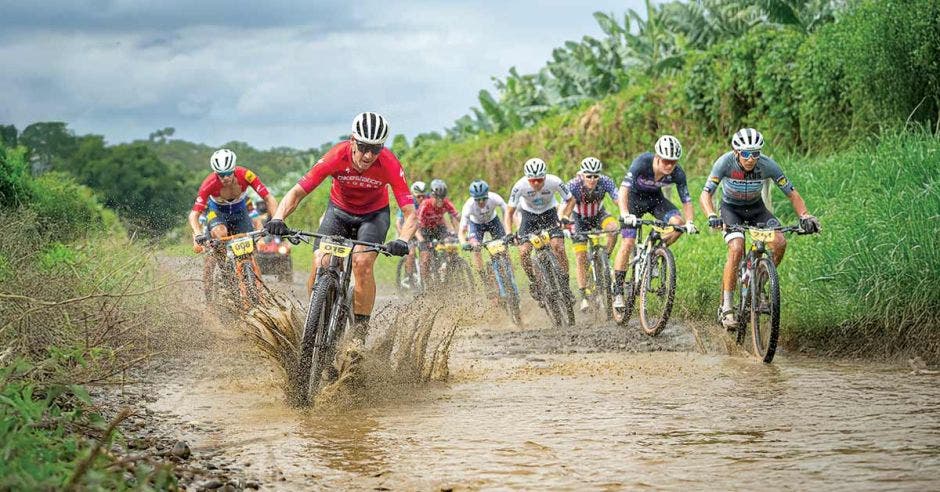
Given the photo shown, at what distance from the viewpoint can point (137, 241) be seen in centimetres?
1301

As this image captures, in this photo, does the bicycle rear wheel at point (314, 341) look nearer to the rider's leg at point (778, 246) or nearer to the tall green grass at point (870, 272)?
the rider's leg at point (778, 246)

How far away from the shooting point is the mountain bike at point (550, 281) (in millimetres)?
13829

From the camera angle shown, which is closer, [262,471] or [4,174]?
[262,471]

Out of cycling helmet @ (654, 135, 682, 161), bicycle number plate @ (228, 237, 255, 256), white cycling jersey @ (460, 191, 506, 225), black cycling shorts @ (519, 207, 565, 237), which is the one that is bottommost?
bicycle number plate @ (228, 237, 255, 256)

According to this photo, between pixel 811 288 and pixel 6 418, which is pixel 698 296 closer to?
pixel 811 288

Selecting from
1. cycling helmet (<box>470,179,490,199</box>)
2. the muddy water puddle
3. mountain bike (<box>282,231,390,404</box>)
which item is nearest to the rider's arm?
mountain bike (<box>282,231,390,404</box>)

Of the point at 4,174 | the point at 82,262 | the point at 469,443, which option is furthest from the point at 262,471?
the point at 4,174

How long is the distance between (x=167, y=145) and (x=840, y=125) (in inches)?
4196

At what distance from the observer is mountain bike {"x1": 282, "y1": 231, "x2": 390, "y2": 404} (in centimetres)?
802

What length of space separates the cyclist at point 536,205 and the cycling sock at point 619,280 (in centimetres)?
114

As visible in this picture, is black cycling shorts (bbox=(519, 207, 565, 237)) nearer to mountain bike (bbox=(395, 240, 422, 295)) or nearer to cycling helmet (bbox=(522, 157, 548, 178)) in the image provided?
cycling helmet (bbox=(522, 157, 548, 178))

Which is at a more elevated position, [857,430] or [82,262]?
[82,262]

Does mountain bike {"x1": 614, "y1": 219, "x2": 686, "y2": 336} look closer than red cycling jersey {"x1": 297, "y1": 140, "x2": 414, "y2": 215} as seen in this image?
No

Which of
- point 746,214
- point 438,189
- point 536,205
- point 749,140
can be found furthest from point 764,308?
point 438,189
